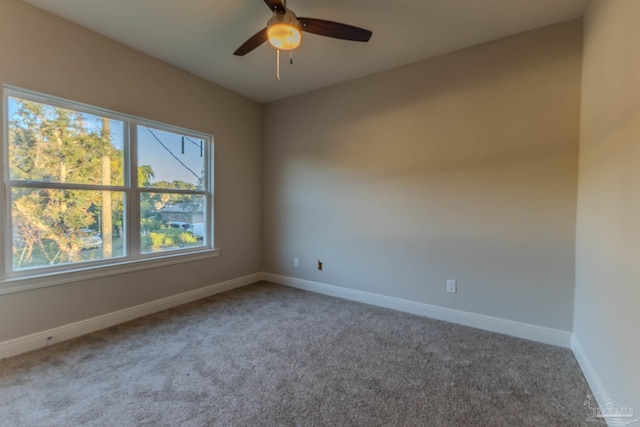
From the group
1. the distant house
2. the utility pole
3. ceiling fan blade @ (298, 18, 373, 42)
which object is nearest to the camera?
ceiling fan blade @ (298, 18, 373, 42)

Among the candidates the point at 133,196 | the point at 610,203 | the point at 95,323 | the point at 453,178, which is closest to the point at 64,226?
the point at 133,196

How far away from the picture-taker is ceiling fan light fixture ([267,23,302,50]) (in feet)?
5.63

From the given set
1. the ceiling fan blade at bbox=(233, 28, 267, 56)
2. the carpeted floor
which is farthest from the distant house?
the ceiling fan blade at bbox=(233, 28, 267, 56)

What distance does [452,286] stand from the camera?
2.78 m

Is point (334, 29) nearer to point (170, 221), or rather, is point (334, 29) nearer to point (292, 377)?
point (292, 377)

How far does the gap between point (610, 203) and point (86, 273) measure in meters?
3.94

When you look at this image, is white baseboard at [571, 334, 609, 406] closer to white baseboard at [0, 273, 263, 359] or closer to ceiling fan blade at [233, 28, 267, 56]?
ceiling fan blade at [233, 28, 267, 56]

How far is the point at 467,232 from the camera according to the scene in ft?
8.86

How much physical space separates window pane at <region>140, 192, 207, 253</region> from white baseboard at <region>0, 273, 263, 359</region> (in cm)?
58

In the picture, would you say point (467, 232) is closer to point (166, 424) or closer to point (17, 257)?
point (166, 424)

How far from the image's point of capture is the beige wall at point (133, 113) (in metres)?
2.15

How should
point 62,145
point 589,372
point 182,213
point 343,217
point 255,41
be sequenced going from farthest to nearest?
1. point 343,217
2. point 182,213
3. point 62,145
4. point 255,41
5. point 589,372

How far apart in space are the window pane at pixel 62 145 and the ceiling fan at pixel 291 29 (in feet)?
5.89

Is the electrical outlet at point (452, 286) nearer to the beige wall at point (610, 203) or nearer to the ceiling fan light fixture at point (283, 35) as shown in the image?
the beige wall at point (610, 203)
